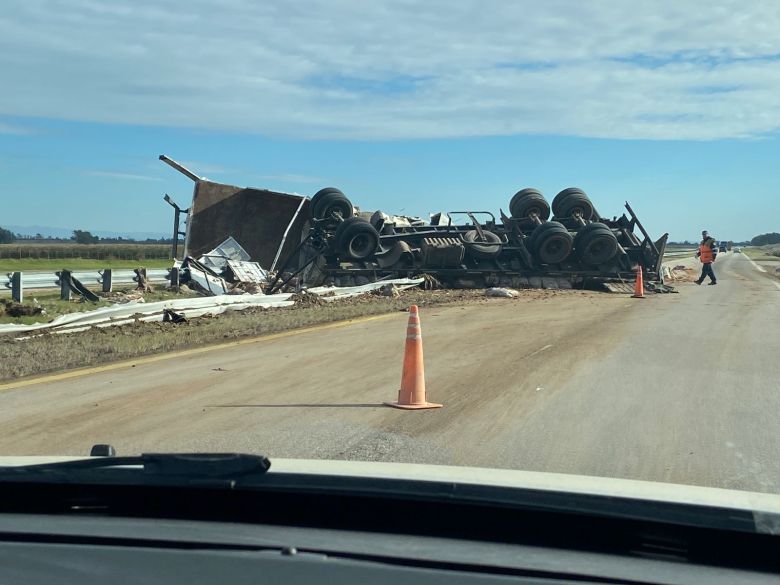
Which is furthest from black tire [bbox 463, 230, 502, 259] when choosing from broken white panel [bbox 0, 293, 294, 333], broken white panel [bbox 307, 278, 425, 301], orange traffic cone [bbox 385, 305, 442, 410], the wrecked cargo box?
orange traffic cone [bbox 385, 305, 442, 410]

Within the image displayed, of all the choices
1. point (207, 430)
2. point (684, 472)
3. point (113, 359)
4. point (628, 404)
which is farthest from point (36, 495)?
point (113, 359)

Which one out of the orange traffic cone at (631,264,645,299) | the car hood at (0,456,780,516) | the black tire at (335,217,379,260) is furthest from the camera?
the black tire at (335,217,379,260)

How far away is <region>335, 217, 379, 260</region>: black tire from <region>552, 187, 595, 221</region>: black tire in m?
6.71

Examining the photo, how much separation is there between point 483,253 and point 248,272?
7.30m

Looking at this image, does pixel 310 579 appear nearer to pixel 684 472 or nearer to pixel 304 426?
pixel 684 472

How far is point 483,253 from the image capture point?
81.4ft

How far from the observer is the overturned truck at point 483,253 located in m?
24.4

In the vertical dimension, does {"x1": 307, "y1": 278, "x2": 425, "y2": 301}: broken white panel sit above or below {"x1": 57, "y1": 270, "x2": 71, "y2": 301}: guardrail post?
above

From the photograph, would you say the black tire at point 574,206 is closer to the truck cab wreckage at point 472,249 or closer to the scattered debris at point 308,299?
the truck cab wreckage at point 472,249

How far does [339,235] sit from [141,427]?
58.5 ft

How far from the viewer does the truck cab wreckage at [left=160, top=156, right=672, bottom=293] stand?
24438 mm

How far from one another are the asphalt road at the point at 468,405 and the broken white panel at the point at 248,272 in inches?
470

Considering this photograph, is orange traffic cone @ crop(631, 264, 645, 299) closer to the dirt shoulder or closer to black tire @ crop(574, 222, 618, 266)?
black tire @ crop(574, 222, 618, 266)

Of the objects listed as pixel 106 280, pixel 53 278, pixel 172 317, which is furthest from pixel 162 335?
pixel 106 280
